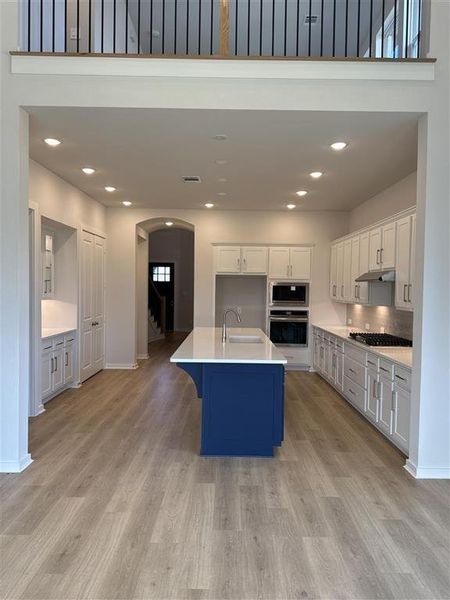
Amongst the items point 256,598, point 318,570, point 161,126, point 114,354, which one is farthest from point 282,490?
point 114,354

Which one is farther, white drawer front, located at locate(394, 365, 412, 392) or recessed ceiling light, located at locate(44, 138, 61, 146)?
recessed ceiling light, located at locate(44, 138, 61, 146)

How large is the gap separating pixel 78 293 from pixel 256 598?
15.7 ft

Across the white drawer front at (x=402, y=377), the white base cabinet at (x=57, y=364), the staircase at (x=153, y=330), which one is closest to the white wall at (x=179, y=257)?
the staircase at (x=153, y=330)

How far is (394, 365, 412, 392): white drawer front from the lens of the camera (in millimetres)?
3410

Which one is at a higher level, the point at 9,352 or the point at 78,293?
the point at 78,293

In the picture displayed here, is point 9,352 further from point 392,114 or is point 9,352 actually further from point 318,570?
point 392,114

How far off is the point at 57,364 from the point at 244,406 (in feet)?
9.77

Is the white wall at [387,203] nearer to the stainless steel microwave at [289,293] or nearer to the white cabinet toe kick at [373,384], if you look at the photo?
the stainless steel microwave at [289,293]

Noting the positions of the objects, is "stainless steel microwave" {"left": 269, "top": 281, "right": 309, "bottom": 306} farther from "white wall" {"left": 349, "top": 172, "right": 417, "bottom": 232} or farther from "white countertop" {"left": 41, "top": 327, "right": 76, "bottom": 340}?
"white countertop" {"left": 41, "top": 327, "right": 76, "bottom": 340}

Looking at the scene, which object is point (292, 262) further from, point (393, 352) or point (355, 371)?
point (393, 352)

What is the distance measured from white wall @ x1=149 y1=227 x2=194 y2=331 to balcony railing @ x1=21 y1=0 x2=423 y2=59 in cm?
635

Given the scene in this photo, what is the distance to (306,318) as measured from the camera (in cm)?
715

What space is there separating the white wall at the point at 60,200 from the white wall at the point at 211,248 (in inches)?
33.0

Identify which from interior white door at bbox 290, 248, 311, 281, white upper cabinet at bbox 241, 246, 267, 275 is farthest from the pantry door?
interior white door at bbox 290, 248, 311, 281
